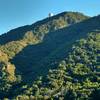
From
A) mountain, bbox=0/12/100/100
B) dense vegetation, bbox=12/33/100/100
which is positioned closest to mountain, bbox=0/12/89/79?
mountain, bbox=0/12/100/100

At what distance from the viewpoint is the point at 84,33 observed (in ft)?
473

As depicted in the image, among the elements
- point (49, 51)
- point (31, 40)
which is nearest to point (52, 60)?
point (49, 51)

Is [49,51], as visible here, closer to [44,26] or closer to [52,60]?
[52,60]

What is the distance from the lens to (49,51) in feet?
470

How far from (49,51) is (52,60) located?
2049cm

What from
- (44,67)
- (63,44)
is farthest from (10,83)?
(63,44)

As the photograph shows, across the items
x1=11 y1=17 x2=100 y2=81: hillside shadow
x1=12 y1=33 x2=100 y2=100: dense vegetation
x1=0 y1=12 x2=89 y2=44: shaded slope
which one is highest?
x1=0 y1=12 x2=89 y2=44: shaded slope

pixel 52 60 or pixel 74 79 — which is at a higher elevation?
pixel 52 60

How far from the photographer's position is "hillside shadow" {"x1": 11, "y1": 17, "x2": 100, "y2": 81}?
4791 inches

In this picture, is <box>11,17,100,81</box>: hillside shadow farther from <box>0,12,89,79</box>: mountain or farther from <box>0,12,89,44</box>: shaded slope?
<box>0,12,89,44</box>: shaded slope

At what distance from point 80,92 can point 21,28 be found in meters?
94.1

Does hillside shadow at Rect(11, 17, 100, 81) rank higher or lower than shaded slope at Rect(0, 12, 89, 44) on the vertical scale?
lower

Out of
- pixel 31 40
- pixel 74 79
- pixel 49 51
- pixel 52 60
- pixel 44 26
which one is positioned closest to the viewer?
pixel 74 79

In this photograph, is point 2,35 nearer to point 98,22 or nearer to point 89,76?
point 98,22
